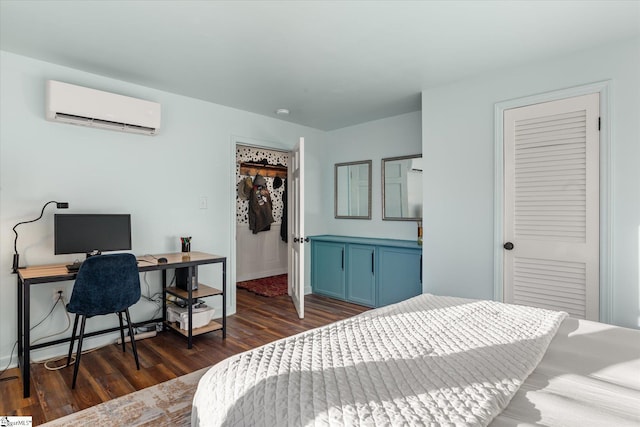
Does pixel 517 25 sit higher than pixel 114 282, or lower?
higher

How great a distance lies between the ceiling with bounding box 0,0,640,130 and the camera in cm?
204

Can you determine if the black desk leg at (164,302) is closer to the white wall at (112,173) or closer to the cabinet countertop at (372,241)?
the white wall at (112,173)

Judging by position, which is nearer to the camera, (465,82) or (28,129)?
(28,129)

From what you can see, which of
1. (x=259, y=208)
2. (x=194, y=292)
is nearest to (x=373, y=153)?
(x=259, y=208)

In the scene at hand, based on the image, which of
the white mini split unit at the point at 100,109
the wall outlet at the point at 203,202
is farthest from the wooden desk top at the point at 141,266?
the white mini split unit at the point at 100,109

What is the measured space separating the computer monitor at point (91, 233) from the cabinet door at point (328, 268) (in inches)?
97.5

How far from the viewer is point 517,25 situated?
2207 millimetres

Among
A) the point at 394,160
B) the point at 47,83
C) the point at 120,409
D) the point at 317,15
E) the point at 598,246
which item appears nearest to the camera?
the point at 120,409

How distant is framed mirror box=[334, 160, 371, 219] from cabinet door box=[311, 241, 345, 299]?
0.56 meters

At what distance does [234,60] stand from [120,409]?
7.96 feet

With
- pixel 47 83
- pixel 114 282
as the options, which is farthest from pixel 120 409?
pixel 47 83

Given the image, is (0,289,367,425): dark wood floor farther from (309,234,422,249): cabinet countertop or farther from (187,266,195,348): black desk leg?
A: (309,234,422,249): cabinet countertop

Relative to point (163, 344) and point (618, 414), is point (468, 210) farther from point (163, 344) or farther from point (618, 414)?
point (163, 344)

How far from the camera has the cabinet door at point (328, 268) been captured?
455 centimetres
